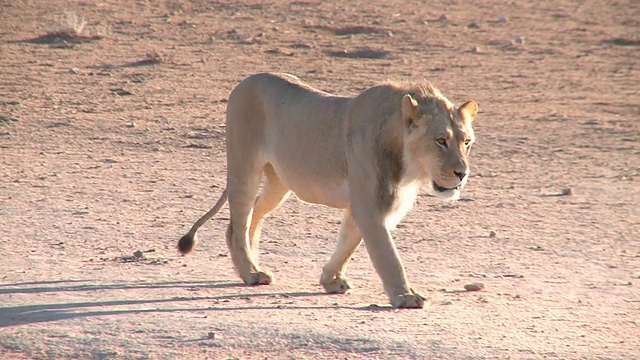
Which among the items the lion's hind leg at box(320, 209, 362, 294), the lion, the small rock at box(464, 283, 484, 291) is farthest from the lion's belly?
the small rock at box(464, 283, 484, 291)

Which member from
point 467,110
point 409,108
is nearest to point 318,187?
point 409,108

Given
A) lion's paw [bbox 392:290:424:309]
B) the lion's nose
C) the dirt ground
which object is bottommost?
the dirt ground

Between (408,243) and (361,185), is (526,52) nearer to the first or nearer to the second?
(408,243)

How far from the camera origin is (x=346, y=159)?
6.88 metres

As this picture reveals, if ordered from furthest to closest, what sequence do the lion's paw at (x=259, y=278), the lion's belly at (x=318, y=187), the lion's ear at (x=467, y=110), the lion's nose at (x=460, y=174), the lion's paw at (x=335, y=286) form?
the lion's paw at (x=259, y=278), the lion's paw at (x=335, y=286), the lion's belly at (x=318, y=187), the lion's ear at (x=467, y=110), the lion's nose at (x=460, y=174)

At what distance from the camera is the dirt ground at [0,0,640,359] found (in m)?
6.16

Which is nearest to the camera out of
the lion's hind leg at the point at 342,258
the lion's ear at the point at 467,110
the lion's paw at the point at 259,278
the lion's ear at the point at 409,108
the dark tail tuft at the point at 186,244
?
the lion's ear at the point at 409,108

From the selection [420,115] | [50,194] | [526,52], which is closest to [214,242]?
[50,194]

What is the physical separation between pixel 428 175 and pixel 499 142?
649 centimetres

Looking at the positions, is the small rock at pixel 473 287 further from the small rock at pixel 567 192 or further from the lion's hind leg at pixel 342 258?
the small rock at pixel 567 192

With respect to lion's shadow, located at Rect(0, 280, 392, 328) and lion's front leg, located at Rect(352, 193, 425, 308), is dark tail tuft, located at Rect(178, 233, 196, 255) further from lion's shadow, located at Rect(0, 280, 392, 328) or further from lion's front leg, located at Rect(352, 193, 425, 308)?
lion's front leg, located at Rect(352, 193, 425, 308)

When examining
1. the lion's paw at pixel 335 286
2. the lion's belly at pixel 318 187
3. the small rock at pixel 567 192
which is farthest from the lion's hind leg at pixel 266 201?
the small rock at pixel 567 192

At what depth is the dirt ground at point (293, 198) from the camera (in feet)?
20.2

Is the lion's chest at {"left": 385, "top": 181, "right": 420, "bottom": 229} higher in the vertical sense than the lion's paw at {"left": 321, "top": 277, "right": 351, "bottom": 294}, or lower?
higher
